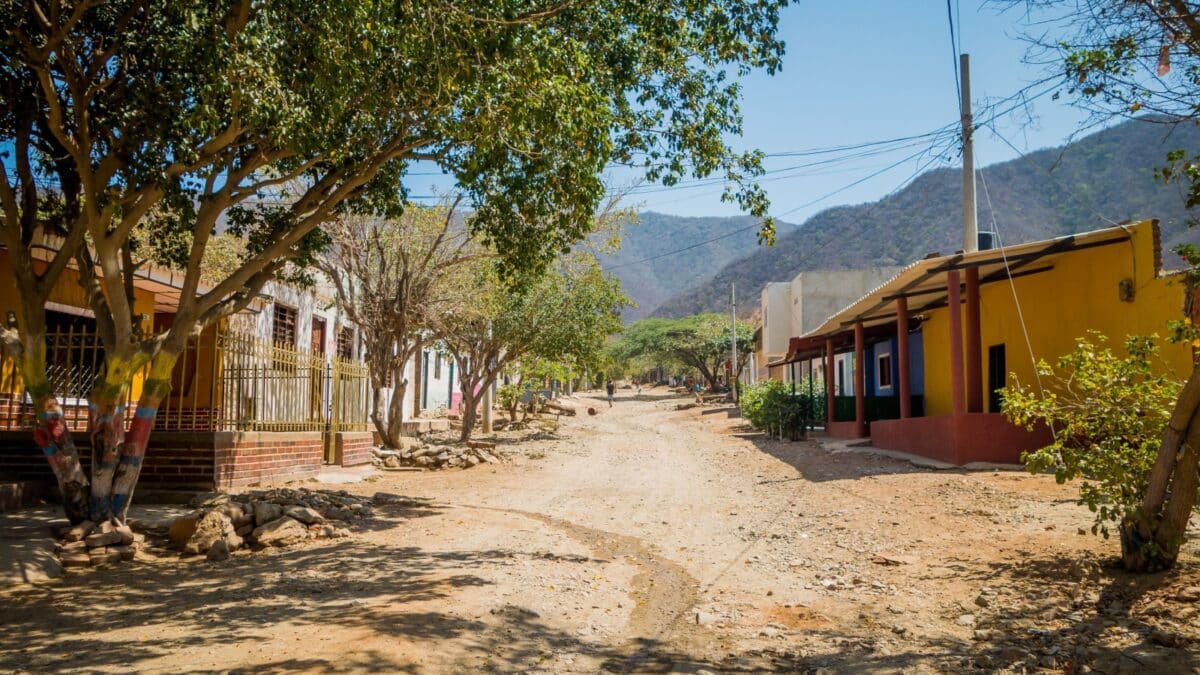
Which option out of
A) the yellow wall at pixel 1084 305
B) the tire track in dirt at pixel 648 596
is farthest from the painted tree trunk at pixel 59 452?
the yellow wall at pixel 1084 305

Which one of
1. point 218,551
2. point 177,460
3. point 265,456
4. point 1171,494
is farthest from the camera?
point 265,456

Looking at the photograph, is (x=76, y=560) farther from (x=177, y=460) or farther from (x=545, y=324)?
(x=545, y=324)

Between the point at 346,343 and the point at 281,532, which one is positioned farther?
the point at 346,343

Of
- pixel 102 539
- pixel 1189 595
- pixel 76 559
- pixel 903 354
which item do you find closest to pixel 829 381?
pixel 903 354

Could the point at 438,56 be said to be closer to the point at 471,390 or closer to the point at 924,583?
the point at 924,583

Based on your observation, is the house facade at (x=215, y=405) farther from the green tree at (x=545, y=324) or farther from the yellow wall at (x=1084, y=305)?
the yellow wall at (x=1084, y=305)

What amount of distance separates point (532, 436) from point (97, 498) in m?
18.2

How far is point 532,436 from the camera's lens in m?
25.3

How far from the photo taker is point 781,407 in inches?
923

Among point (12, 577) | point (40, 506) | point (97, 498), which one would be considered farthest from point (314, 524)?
point (40, 506)

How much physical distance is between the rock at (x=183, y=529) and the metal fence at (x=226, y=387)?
217 cm

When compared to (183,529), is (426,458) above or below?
below

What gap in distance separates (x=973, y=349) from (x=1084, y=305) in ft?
5.59

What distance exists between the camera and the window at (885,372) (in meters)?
23.7
